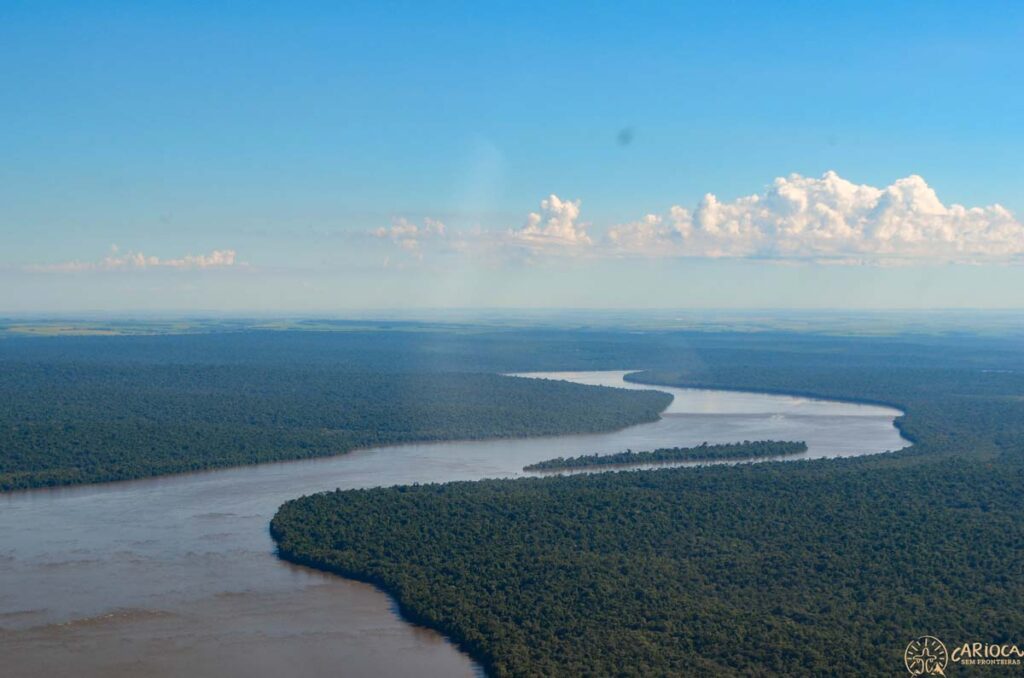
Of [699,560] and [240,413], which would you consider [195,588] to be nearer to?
[699,560]

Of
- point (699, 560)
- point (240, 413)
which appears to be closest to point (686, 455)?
point (699, 560)

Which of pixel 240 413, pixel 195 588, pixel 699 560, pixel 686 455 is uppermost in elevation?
pixel 240 413

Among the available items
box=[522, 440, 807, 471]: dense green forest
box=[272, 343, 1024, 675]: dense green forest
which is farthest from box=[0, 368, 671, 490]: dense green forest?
box=[272, 343, 1024, 675]: dense green forest

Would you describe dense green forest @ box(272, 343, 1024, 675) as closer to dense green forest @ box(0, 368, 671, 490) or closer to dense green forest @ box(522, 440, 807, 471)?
dense green forest @ box(522, 440, 807, 471)

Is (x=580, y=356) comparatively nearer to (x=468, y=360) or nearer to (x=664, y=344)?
(x=468, y=360)

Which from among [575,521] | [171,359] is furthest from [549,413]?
[171,359]
